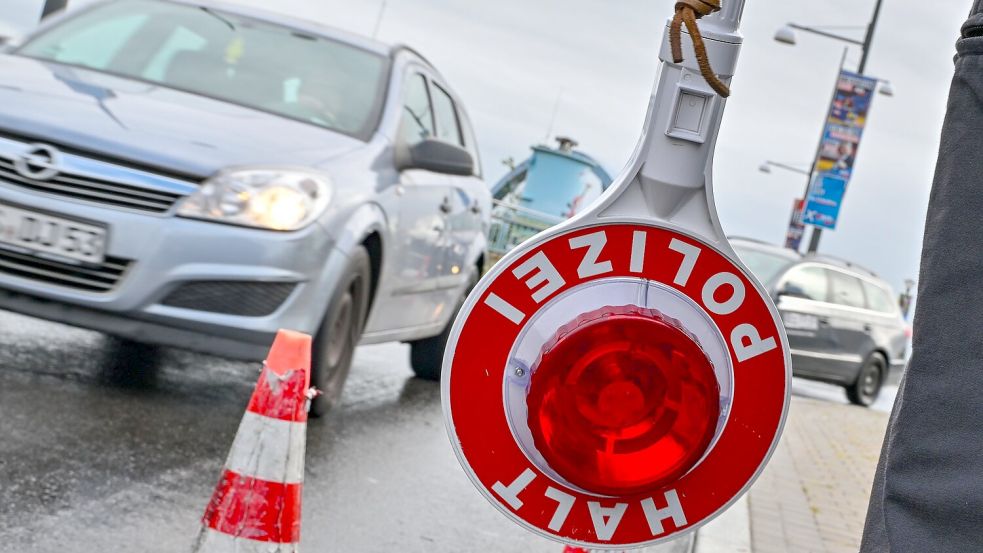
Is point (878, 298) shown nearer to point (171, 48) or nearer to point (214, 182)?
point (171, 48)

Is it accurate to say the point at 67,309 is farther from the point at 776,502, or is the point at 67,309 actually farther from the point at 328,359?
the point at 776,502

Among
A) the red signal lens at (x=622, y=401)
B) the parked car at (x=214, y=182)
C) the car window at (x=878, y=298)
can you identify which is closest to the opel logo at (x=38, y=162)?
the parked car at (x=214, y=182)

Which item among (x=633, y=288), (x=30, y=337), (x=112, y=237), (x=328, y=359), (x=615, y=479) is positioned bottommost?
(x=30, y=337)

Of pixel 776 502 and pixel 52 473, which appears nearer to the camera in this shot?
pixel 52 473

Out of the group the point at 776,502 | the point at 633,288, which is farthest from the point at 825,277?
the point at 633,288

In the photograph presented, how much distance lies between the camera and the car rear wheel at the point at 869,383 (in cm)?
1844

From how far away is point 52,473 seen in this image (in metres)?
4.58

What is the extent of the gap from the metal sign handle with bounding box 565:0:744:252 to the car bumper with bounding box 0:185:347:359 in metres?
3.99

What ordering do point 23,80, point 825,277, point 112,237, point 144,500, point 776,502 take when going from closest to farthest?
point 144,500 < point 112,237 < point 23,80 < point 776,502 < point 825,277

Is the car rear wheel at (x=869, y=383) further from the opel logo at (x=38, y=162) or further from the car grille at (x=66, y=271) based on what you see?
the opel logo at (x=38, y=162)

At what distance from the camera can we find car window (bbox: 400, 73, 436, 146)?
23.0 ft

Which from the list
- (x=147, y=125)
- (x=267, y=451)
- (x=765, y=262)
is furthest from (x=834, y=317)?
(x=267, y=451)

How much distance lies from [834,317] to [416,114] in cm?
1159

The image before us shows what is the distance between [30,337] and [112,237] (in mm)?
1910
